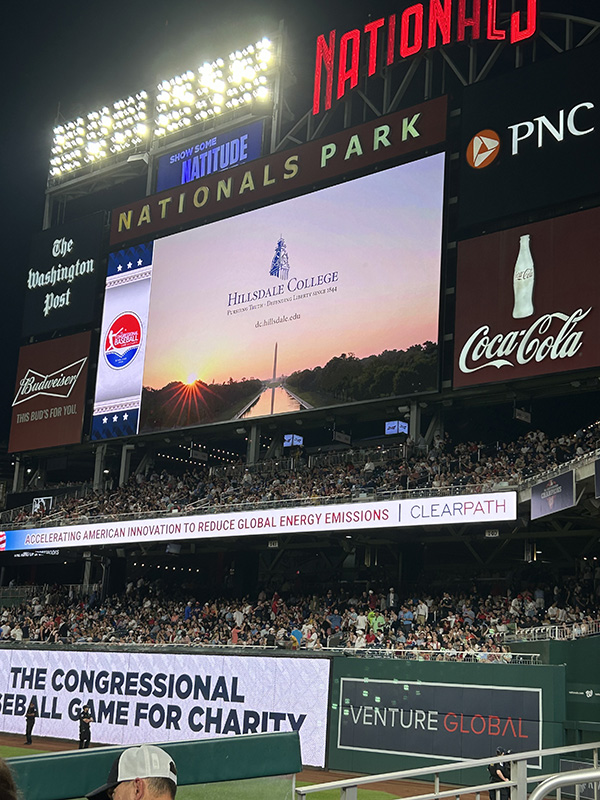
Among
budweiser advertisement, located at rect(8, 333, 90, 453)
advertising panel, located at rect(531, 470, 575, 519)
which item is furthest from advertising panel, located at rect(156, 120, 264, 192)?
advertising panel, located at rect(531, 470, 575, 519)

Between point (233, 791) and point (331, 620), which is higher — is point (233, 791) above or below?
below

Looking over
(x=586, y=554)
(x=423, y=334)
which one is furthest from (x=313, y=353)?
(x=586, y=554)

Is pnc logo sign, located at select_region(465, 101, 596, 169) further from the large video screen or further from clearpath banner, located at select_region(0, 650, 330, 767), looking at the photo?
clearpath banner, located at select_region(0, 650, 330, 767)

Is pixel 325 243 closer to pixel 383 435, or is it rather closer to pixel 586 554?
pixel 383 435

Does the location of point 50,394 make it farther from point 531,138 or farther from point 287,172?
point 531,138

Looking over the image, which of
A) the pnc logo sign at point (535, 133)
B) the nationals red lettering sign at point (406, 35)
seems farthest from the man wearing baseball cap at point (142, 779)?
the nationals red lettering sign at point (406, 35)

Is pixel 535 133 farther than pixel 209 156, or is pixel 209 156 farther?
pixel 209 156

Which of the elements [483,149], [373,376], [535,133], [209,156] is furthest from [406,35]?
[373,376]

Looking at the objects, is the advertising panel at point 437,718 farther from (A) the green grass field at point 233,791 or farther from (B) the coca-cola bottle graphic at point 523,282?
(A) the green grass field at point 233,791
